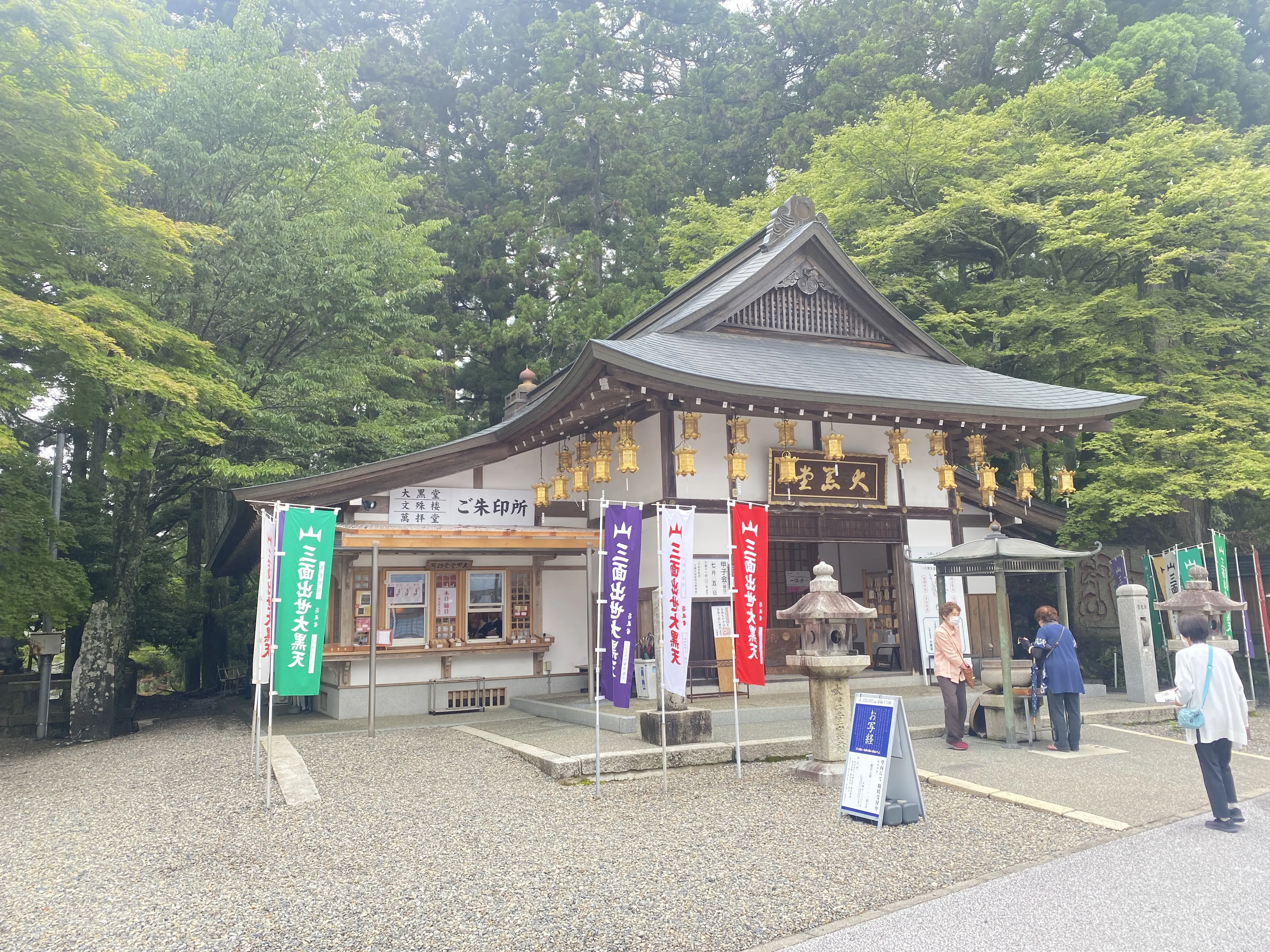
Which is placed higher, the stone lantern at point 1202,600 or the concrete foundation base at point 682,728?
the stone lantern at point 1202,600

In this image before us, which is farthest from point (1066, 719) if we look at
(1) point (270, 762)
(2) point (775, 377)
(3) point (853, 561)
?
(3) point (853, 561)

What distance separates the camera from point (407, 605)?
40.9 ft

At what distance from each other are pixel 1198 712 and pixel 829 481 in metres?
6.94

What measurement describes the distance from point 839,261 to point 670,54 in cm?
2625

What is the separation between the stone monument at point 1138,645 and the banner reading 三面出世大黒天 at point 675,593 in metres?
A: 7.72

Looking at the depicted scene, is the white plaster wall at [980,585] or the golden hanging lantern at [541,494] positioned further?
the white plaster wall at [980,585]

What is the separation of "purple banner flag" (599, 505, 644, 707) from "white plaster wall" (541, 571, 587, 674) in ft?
20.6

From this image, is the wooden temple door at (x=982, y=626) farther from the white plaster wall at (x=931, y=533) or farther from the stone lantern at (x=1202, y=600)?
the stone lantern at (x=1202, y=600)

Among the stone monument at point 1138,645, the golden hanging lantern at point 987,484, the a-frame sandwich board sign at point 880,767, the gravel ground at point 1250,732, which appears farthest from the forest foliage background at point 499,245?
the a-frame sandwich board sign at point 880,767

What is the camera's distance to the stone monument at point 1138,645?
37.4 ft

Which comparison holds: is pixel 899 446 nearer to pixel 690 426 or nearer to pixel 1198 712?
pixel 690 426

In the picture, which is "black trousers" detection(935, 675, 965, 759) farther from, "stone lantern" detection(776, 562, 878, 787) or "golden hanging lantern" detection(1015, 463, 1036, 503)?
"golden hanging lantern" detection(1015, 463, 1036, 503)

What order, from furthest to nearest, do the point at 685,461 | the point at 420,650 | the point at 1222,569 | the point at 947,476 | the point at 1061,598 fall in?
the point at 947,476
the point at 1222,569
the point at 420,650
the point at 685,461
the point at 1061,598

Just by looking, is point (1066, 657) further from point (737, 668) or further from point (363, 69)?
point (363, 69)
